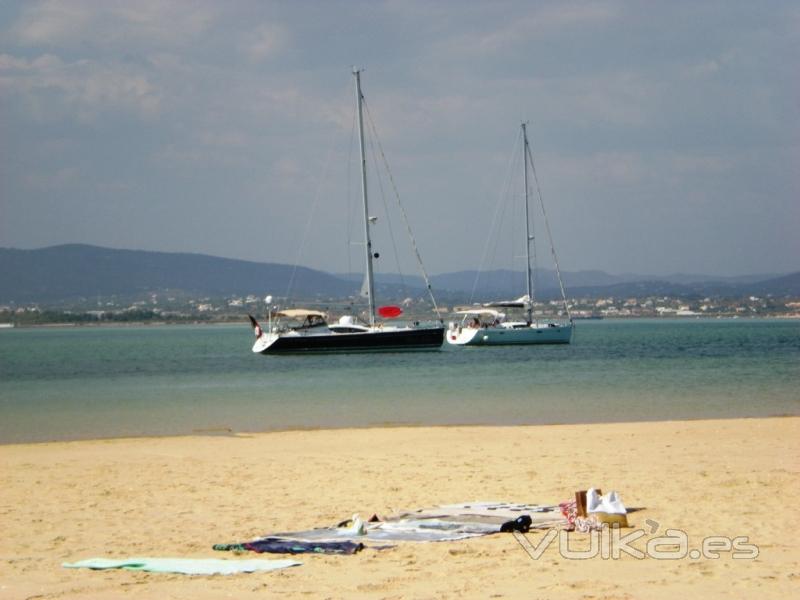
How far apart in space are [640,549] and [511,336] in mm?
66097

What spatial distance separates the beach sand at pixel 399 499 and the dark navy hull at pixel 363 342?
3958cm

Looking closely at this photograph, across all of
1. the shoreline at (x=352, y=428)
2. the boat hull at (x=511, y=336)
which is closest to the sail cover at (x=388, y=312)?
the boat hull at (x=511, y=336)

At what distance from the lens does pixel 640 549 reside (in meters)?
10.4

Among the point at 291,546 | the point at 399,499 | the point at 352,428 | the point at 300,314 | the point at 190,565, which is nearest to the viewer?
the point at 190,565

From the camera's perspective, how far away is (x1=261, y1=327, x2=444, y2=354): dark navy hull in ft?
210

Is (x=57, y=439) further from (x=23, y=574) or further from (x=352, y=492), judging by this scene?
(x=23, y=574)

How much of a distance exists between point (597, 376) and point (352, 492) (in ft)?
101

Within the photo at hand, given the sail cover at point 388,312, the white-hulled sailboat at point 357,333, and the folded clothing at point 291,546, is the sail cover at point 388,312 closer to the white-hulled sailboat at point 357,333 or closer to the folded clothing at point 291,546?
the white-hulled sailboat at point 357,333

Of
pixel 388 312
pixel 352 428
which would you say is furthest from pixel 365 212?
pixel 352 428

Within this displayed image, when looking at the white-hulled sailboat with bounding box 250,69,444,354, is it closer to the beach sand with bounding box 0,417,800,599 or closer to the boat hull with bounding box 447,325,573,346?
the boat hull with bounding box 447,325,573,346

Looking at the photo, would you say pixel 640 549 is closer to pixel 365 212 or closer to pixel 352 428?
pixel 352 428

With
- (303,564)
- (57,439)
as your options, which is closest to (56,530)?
(303,564)

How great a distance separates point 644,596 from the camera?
864 centimetres

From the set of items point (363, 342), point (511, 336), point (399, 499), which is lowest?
point (511, 336)
